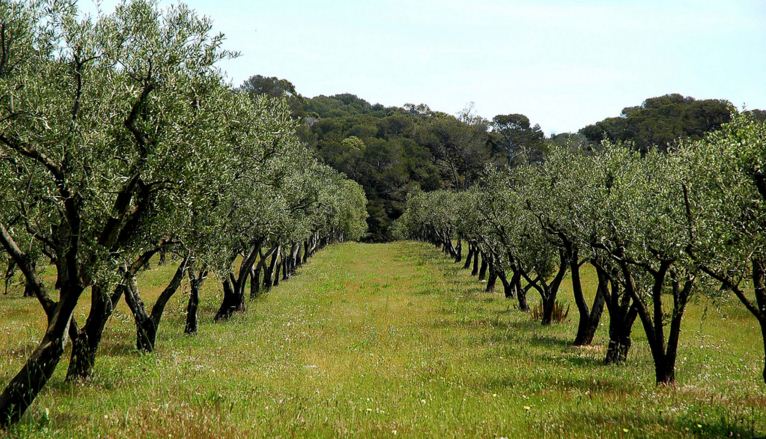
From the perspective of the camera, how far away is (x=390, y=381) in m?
15.2

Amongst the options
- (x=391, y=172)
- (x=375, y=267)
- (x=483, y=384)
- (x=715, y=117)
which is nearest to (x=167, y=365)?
(x=483, y=384)

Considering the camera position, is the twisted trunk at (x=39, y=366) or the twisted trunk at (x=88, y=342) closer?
the twisted trunk at (x=39, y=366)

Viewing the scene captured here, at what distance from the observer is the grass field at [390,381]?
1011cm

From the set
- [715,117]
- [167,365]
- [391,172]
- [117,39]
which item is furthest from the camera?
[391,172]

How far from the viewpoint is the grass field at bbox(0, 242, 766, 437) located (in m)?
10.1

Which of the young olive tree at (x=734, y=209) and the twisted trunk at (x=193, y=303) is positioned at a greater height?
the young olive tree at (x=734, y=209)

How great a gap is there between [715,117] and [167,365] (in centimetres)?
9601

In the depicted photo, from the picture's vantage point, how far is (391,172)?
149250 mm

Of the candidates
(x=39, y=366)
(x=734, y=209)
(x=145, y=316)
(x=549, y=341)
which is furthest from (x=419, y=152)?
(x=39, y=366)

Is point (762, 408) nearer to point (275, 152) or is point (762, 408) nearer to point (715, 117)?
point (275, 152)

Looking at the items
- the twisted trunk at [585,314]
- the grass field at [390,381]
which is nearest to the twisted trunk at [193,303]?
the grass field at [390,381]

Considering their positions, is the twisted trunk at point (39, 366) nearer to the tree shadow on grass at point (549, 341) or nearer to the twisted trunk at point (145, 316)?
the twisted trunk at point (145, 316)

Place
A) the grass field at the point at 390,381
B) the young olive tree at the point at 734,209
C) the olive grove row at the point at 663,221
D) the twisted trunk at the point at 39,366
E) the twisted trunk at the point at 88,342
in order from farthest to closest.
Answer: the twisted trunk at the point at 88,342
the olive grove row at the point at 663,221
the young olive tree at the point at 734,209
the grass field at the point at 390,381
the twisted trunk at the point at 39,366

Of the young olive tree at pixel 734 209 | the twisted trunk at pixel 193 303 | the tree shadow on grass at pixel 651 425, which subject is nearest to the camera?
the tree shadow on grass at pixel 651 425
